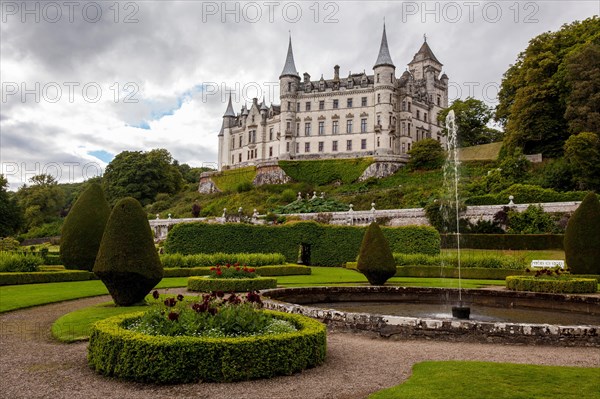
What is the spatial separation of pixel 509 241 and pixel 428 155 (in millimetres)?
28503

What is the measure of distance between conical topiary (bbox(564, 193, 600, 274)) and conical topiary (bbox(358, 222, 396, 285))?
8.55m

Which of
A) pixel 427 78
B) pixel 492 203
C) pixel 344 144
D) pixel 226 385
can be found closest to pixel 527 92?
pixel 492 203

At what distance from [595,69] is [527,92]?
657cm

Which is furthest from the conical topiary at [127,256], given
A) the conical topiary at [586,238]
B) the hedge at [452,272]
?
the conical topiary at [586,238]

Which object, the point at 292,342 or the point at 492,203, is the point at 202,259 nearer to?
the point at 292,342

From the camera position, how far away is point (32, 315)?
11.9 m

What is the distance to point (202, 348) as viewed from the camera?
638 cm

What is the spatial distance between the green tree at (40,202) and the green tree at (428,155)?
165 feet

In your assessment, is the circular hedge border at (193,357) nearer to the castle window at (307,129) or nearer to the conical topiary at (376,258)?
the conical topiary at (376,258)

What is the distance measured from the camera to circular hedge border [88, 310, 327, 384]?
6.31m

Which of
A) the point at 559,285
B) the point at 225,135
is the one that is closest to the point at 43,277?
the point at 559,285

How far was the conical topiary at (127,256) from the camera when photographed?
11453mm

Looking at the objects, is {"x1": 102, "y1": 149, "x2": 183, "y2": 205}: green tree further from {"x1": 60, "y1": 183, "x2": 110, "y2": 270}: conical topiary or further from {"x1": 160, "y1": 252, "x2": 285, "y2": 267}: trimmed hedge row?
{"x1": 60, "y1": 183, "x2": 110, "y2": 270}: conical topiary

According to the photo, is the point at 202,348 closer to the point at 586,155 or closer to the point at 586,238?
the point at 586,238
